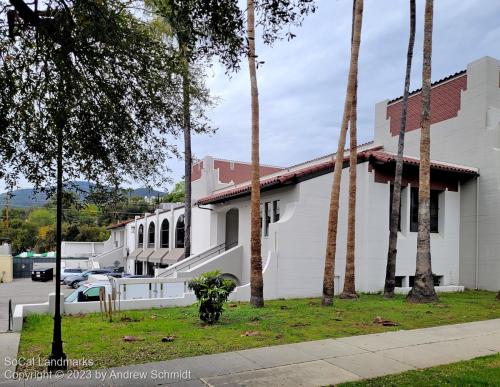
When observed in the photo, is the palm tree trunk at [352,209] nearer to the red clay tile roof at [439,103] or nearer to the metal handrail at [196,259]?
the red clay tile roof at [439,103]

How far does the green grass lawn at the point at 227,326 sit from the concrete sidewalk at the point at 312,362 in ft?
1.74

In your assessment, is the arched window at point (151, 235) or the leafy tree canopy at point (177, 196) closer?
the arched window at point (151, 235)

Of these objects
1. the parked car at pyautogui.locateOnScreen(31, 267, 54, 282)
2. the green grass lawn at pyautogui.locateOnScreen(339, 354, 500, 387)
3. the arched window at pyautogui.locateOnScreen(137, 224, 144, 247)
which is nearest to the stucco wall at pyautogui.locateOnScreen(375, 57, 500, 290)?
the green grass lawn at pyautogui.locateOnScreen(339, 354, 500, 387)

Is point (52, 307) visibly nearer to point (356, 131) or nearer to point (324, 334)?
point (324, 334)

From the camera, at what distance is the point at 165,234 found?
35.5m

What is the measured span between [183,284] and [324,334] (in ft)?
27.7

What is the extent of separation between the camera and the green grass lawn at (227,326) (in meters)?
8.58

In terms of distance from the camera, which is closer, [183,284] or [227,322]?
[227,322]

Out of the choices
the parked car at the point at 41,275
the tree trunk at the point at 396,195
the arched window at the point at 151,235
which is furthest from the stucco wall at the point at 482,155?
the parked car at the point at 41,275

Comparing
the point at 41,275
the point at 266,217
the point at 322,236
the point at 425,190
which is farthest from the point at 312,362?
the point at 41,275

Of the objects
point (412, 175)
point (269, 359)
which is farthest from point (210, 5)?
point (412, 175)

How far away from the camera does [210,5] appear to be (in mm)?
6289

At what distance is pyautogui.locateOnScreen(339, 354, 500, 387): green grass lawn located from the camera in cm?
646

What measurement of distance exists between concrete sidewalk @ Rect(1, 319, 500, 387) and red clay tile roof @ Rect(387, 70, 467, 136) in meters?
14.4
